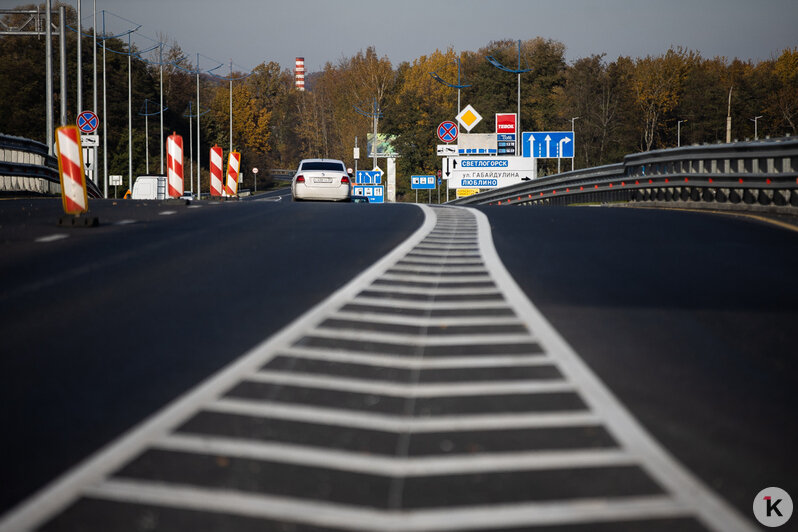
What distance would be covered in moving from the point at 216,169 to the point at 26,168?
4.89 m

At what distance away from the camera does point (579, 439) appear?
454 centimetres

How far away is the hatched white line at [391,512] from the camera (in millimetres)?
3543

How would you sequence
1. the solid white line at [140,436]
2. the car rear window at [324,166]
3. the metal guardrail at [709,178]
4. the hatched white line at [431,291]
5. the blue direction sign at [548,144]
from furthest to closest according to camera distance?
the blue direction sign at [548,144] → the car rear window at [324,166] → the metal guardrail at [709,178] → the hatched white line at [431,291] → the solid white line at [140,436]

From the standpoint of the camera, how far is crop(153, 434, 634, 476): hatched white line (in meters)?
4.12

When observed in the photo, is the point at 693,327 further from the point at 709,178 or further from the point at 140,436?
the point at 709,178

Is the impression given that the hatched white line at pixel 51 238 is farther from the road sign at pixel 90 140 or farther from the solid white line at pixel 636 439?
the road sign at pixel 90 140

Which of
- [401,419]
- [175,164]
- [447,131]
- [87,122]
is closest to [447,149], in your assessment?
[447,131]

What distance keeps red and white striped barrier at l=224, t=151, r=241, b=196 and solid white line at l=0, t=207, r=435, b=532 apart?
21.4 metres

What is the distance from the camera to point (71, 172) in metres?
13.5

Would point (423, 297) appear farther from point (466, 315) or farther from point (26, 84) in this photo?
point (26, 84)

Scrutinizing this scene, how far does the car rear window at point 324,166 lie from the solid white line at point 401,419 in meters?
24.3

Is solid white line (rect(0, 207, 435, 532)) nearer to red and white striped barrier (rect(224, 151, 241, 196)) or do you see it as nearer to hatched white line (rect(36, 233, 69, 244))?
hatched white line (rect(36, 233, 69, 244))

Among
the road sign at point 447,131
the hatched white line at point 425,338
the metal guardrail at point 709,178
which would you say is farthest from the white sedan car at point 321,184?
the road sign at point 447,131

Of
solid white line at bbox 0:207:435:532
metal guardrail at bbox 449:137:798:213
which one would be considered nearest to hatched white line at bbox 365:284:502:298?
solid white line at bbox 0:207:435:532
